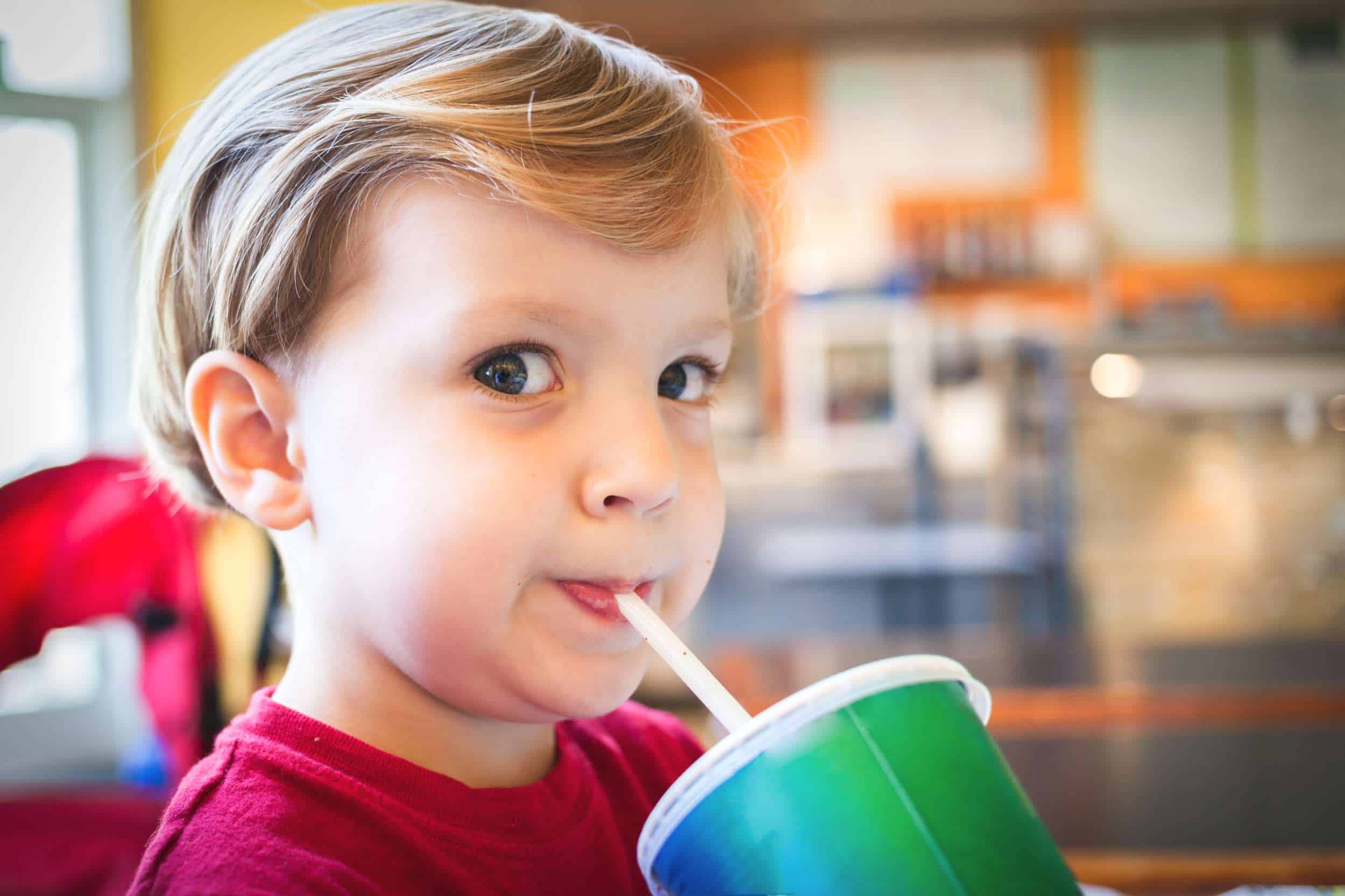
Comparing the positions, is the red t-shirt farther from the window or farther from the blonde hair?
the window

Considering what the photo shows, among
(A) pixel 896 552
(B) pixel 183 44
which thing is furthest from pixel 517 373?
(A) pixel 896 552

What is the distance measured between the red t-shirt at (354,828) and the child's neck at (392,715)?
2 cm

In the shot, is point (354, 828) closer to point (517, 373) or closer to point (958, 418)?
point (517, 373)

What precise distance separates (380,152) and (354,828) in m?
0.28

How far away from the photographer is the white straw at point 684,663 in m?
0.41

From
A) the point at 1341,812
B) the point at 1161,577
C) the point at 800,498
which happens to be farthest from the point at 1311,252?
the point at 1341,812

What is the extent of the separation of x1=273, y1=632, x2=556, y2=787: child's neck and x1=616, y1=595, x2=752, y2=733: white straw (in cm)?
10

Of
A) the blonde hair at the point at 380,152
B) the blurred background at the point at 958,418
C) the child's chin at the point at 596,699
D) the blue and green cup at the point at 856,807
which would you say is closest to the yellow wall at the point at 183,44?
the blurred background at the point at 958,418

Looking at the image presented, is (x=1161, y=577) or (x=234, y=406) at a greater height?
(x=234, y=406)

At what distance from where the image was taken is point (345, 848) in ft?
1.40

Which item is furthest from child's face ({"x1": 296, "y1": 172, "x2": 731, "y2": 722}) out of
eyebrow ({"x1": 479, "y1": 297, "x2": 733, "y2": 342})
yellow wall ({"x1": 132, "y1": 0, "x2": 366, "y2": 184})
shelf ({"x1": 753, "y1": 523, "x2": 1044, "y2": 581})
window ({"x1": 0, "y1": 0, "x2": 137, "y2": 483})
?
shelf ({"x1": 753, "y1": 523, "x2": 1044, "y2": 581})

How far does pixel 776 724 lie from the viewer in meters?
0.35

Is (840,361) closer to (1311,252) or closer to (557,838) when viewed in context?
(1311,252)

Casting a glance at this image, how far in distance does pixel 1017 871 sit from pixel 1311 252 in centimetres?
653
